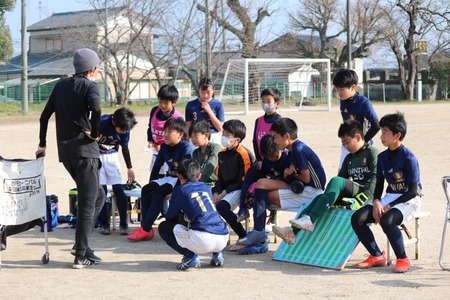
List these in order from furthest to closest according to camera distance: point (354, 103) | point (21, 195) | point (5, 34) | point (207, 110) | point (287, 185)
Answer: point (5, 34)
point (207, 110)
point (354, 103)
point (287, 185)
point (21, 195)

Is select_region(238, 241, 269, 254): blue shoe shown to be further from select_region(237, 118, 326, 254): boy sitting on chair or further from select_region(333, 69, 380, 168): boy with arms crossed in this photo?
select_region(333, 69, 380, 168): boy with arms crossed

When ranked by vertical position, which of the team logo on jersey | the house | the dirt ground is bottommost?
the dirt ground

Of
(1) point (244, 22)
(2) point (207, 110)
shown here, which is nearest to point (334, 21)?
(1) point (244, 22)

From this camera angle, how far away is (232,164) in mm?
7730

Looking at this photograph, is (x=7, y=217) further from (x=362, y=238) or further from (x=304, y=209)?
(x=362, y=238)

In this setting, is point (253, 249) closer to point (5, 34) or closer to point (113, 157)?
point (113, 157)

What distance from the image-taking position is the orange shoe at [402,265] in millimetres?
6211

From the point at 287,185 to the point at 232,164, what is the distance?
2.39 feet

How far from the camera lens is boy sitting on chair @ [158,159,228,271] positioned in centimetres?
636

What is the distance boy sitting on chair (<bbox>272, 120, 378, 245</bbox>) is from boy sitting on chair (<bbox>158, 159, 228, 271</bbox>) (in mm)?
595

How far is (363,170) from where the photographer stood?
693 centimetres

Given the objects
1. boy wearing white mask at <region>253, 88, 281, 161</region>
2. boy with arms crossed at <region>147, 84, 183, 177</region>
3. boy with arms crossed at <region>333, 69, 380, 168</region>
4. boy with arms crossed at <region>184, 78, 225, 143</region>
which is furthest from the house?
boy with arms crossed at <region>333, 69, 380, 168</region>

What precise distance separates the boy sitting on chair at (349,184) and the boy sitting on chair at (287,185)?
290 mm

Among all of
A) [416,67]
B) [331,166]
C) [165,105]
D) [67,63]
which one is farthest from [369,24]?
[165,105]
